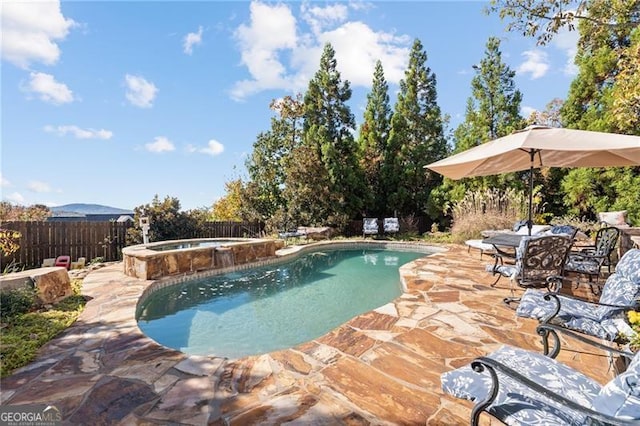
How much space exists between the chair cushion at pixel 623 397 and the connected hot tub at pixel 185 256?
19.8 feet

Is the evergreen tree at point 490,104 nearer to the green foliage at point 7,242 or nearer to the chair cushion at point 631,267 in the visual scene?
the chair cushion at point 631,267

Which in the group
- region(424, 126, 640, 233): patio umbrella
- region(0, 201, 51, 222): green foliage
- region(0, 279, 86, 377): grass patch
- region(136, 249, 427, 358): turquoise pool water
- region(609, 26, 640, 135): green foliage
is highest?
region(609, 26, 640, 135): green foliage

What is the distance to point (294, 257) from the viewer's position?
8.95m

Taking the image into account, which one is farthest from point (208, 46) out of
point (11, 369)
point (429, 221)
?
point (429, 221)

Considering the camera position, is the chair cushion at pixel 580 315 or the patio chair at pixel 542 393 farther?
the chair cushion at pixel 580 315

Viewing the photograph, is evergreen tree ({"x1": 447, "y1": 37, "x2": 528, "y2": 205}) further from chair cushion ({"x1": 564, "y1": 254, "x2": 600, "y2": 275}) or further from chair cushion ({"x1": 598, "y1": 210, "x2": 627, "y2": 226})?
chair cushion ({"x1": 564, "y1": 254, "x2": 600, "y2": 275})

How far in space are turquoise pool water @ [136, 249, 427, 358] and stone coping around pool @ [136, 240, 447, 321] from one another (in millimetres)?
134

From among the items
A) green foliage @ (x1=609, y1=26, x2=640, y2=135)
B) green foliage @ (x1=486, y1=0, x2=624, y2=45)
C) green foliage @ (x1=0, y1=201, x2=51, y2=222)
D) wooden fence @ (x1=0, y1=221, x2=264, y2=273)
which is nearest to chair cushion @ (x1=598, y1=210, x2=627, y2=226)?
green foliage @ (x1=609, y1=26, x2=640, y2=135)

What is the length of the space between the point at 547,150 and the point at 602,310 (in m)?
2.75

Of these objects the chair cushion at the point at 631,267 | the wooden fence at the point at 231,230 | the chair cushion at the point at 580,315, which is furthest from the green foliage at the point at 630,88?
the wooden fence at the point at 231,230

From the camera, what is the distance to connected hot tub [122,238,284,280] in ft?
18.5

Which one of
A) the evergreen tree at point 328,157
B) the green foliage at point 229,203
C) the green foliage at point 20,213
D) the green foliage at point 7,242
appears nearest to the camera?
the green foliage at point 7,242

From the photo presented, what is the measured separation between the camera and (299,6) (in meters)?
7.87

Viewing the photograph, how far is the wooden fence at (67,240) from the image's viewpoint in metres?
7.22
